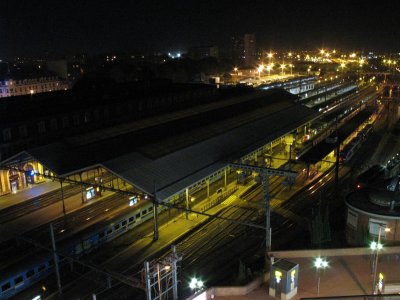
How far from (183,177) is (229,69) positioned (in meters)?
89.4

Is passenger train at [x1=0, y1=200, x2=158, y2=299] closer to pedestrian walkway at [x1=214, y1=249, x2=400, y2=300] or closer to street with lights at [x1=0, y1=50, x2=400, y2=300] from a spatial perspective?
street with lights at [x1=0, y1=50, x2=400, y2=300]

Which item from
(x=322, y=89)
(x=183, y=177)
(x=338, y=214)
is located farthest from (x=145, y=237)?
(x=322, y=89)

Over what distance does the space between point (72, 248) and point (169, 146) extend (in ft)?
34.0

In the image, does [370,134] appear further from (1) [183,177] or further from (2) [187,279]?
(2) [187,279]

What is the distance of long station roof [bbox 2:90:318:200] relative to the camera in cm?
2388

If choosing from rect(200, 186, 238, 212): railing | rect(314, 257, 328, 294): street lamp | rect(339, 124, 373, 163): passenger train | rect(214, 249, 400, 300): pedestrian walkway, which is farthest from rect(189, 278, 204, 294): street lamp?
rect(339, 124, 373, 163): passenger train

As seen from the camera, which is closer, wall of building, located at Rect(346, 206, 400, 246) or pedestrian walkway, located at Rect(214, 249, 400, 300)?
pedestrian walkway, located at Rect(214, 249, 400, 300)

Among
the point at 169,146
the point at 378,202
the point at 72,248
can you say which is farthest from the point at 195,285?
the point at 169,146

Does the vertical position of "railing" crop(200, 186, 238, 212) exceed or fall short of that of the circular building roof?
it falls short

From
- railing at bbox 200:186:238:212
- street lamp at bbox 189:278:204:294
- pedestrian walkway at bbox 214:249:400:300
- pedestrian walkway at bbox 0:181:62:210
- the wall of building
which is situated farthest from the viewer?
railing at bbox 200:186:238:212

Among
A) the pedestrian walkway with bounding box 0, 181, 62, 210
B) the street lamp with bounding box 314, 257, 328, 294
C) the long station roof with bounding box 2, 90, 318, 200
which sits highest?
the long station roof with bounding box 2, 90, 318, 200

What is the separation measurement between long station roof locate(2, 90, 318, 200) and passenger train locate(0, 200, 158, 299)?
2722 millimetres

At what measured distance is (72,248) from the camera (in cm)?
2053

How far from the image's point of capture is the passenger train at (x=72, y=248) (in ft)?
58.6
